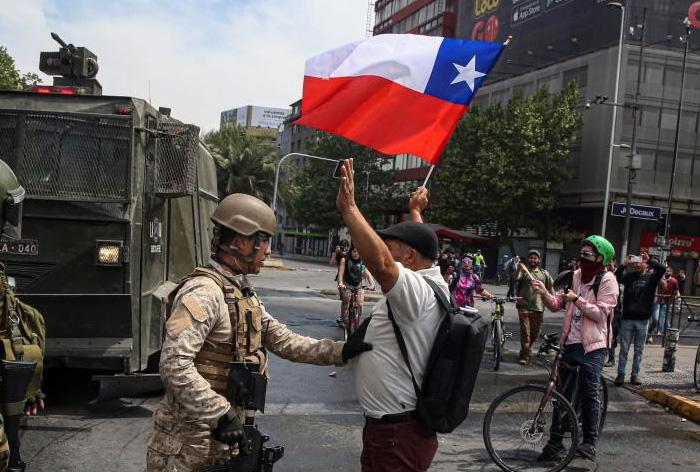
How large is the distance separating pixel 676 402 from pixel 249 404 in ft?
23.3

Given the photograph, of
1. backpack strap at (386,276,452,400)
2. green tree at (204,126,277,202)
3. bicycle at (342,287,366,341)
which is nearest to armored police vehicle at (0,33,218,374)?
backpack strap at (386,276,452,400)

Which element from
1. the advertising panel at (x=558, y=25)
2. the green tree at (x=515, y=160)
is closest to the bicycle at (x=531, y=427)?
the green tree at (x=515, y=160)

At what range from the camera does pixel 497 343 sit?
33.3 ft

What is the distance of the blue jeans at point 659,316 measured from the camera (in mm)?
15377

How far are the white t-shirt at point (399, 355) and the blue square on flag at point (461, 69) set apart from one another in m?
3.09

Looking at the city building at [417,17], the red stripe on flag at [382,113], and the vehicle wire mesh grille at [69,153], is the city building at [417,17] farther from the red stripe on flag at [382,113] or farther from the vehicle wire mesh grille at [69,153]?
the vehicle wire mesh grille at [69,153]

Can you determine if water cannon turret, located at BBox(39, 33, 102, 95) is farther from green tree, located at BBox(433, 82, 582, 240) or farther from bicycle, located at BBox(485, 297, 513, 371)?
green tree, located at BBox(433, 82, 582, 240)

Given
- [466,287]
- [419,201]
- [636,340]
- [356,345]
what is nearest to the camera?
[356,345]

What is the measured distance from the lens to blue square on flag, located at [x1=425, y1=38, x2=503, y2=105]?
18.7ft

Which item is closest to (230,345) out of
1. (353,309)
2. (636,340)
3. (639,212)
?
(636,340)

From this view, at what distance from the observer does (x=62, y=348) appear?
596cm

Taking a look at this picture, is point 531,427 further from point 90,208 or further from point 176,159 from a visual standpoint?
point 90,208

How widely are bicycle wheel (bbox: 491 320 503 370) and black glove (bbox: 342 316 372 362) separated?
732 cm

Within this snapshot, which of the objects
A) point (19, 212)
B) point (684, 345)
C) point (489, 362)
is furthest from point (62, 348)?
point (684, 345)
